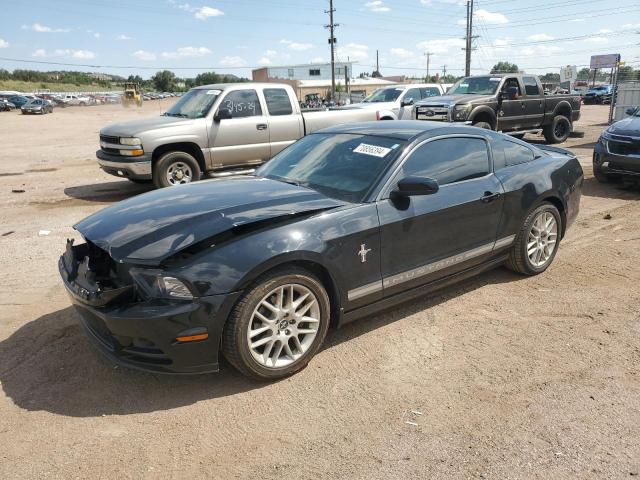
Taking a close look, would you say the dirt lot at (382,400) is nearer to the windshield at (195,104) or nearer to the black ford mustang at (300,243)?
the black ford mustang at (300,243)

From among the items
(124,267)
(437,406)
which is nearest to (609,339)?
(437,406)

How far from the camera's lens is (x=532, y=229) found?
4.81 metres

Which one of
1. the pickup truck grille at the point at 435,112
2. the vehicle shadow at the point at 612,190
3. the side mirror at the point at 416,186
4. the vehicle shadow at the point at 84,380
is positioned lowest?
the vehicle shadow at the point at 612,190

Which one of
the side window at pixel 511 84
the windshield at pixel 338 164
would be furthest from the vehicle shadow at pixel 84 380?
the side window at pixel 511 84

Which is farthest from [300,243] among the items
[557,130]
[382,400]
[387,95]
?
[557,130]

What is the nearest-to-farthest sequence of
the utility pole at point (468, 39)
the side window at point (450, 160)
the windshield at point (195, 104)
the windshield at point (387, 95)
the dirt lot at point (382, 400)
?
the dirt lot at point (382, 400), the side window at point (450, 160), the windshield at point (195, 104), the windshield at point (387, 95), the utility pole at point (468, 39)

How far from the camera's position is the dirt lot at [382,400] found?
2.61 meters

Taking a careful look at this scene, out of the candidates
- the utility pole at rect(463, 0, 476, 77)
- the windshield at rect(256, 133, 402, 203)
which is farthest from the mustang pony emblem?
the utility pole at rect(463, 0, 476, 77)

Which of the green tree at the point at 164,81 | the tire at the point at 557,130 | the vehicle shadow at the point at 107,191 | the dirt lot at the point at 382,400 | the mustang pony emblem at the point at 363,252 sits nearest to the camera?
the dirt lot at the point at 382,400

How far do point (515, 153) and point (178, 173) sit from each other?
6149 mm

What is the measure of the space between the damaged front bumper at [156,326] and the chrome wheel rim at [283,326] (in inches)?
9.5

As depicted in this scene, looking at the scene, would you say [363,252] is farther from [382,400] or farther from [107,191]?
[107,191]

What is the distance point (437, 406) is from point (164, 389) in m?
1.71

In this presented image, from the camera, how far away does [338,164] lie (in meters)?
4.12
